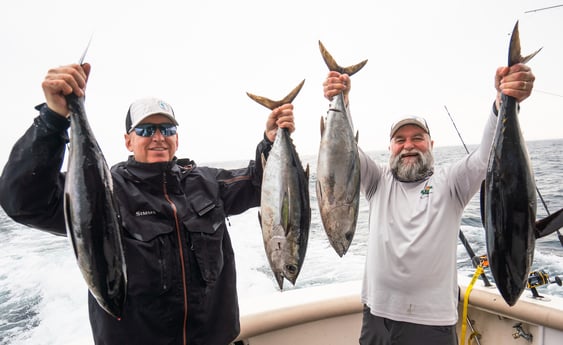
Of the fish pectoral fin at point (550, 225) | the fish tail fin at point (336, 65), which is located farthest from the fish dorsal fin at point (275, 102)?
the fish pectoral fin at point (550, 225)

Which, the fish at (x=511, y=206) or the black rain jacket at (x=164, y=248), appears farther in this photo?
the black rain jacket at (x=164, y=248)

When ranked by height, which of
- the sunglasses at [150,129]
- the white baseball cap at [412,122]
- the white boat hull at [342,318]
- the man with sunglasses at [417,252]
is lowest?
the white boat hull at [342,318]

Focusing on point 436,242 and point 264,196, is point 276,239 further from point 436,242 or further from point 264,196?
point 436,242

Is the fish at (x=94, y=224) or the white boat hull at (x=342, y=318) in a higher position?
the fish at (x=94, y=224)

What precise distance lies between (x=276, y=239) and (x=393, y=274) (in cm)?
100

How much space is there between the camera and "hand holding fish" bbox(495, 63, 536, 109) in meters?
1.53

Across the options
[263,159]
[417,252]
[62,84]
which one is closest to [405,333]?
[417,252]

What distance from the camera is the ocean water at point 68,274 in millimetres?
5207

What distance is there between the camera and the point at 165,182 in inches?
80.3

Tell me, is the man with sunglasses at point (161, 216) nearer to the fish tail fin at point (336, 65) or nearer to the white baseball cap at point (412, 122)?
the fish tail fin at point (336, 65)

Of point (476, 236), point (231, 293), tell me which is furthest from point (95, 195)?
point (476, 236)

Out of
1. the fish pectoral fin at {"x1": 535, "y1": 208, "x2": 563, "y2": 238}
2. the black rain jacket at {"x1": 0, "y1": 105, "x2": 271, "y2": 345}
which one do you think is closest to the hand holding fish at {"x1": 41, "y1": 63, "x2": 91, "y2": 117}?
the black rain jacket at {"x1": 0, "y1": 105, "x2": 271, "y2": 345}

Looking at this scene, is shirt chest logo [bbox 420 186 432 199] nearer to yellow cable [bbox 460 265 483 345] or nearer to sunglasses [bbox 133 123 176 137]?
yellow cable [bbox 460 265 483 345]

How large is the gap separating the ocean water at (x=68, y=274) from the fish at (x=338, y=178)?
236cm
